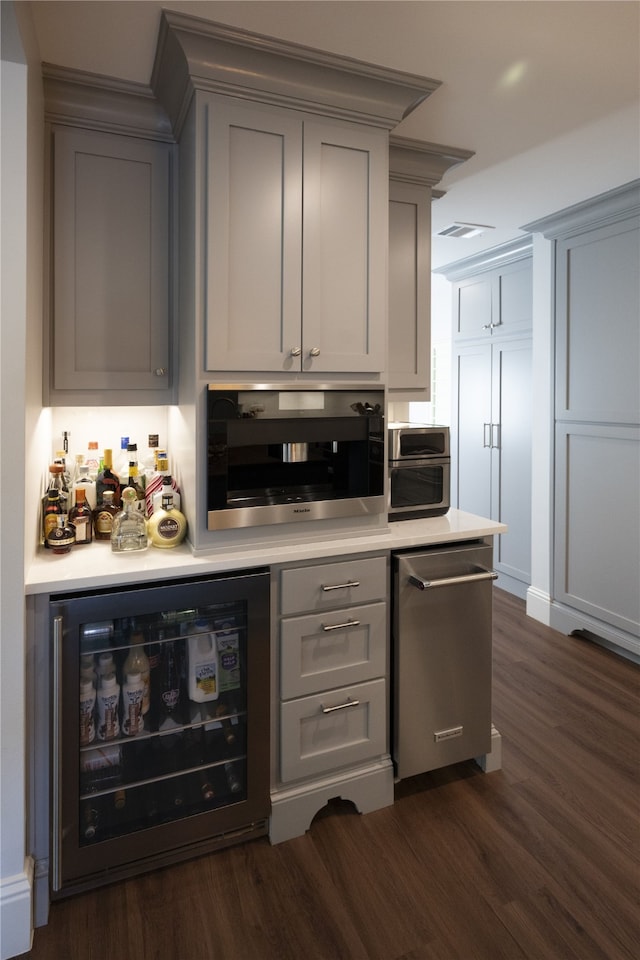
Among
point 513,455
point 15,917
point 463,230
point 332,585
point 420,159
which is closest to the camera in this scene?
point 15,917

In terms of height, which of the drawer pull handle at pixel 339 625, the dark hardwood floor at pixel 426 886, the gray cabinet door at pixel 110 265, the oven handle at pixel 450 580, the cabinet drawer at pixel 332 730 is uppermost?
the gray cabinet door at pixel 110 265

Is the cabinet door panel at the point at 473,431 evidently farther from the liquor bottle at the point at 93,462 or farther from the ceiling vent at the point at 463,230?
the liquor bottle at the point at 93,462

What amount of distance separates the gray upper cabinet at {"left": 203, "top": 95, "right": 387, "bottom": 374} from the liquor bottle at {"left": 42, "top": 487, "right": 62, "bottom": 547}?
2.23ft

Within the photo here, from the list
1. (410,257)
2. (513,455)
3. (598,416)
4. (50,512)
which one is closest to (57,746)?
(50,512)

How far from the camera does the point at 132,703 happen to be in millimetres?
1797

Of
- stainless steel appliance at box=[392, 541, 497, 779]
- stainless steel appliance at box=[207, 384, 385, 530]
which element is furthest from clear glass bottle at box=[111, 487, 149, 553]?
stainless steel appliance at box=[392, 541, 497, 779]

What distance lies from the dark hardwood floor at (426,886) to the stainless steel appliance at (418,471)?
103 centimetres

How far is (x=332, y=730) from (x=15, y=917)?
3.28 feet

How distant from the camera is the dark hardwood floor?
5.16 feet

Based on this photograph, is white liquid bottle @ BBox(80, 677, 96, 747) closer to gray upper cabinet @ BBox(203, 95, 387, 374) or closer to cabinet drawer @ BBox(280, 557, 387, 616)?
cabinet drawer @ BBox(280, 557, 387, 616)

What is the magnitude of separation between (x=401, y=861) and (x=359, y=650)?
0.64 meters

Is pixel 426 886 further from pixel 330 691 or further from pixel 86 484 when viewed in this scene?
pixel 86 484

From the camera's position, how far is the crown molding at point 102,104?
74.3 inches

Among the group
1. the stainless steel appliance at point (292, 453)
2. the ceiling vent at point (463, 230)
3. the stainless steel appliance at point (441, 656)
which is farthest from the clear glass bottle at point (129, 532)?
the ceiling vent at point (463, 230)
